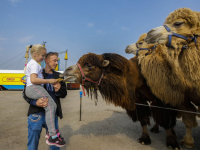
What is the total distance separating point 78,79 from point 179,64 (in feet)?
6.30

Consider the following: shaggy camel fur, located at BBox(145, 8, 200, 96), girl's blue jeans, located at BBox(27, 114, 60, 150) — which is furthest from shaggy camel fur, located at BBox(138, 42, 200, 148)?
girl's blue jeans, located at BBox(27, 114, 60, 150)

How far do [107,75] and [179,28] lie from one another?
1581 millimetres

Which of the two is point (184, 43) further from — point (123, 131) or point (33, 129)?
point (123, 131)

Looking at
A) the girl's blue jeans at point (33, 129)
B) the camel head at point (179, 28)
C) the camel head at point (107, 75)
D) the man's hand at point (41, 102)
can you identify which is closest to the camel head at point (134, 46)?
the camel head at point (107, 75)

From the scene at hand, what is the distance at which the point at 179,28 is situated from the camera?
237cm

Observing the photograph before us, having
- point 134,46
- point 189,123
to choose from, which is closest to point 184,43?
point 189,123

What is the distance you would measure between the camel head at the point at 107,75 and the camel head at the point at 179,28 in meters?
0.82

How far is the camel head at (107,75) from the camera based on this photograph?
274 cm

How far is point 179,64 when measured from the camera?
8.04 feet

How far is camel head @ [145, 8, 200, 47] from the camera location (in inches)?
89.8

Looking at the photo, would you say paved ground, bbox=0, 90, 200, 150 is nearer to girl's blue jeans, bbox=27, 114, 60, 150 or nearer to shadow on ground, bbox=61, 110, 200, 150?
shadow on ground, bbox=61, 110, 200, 150

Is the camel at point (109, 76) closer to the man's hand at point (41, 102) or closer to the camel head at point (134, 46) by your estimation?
the man's hand at point (41, 102)

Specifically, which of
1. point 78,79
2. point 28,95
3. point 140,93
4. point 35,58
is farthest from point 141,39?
point 28,95

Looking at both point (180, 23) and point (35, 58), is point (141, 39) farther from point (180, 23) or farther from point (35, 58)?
point (35, 58)
